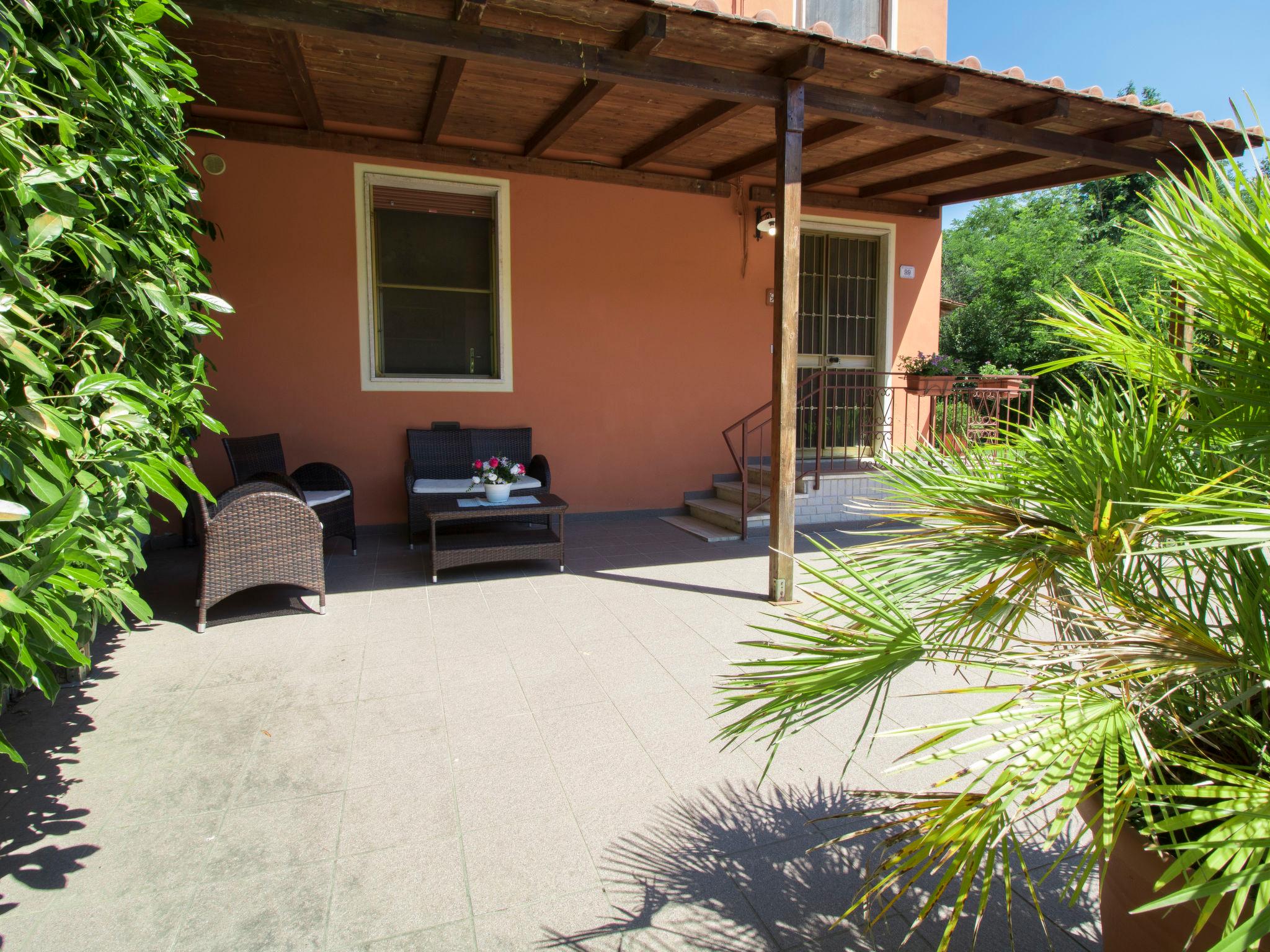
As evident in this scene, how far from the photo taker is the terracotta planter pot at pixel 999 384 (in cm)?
677

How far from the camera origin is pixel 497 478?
196 inches

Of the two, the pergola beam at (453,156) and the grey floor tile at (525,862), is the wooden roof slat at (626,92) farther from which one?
the grey floor tile at (525,862)

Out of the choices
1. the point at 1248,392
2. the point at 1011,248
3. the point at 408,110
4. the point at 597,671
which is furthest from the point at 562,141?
the point at 1011,248

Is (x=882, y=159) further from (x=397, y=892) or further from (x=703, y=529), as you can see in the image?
(x=397, y=892)

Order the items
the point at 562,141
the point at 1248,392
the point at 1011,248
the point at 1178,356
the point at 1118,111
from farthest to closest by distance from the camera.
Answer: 1. the point at 1011,248
2. the point at 562,141
3. the point at 1118,111
4. the point at 1178,356
5. the point at 1248,392

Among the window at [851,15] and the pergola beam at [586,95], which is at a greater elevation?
the window at [851,15]

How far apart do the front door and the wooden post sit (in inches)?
131

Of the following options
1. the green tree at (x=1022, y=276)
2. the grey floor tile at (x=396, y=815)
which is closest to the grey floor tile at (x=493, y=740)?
the grey floor tile at (x=396, y=815)

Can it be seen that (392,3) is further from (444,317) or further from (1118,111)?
(1118,111)

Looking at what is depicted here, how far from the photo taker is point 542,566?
16.7ft

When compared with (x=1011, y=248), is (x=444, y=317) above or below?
below

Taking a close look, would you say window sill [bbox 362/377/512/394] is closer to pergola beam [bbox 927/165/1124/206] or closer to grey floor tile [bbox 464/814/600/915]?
grey floor tile [bbox 464/814/600/915]

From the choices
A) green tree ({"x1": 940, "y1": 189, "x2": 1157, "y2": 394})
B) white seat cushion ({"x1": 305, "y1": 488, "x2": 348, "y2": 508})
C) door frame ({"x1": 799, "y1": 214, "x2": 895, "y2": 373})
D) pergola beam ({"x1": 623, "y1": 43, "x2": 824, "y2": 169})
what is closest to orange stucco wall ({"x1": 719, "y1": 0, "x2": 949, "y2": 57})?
door frame ({"x1": 799, "y1": 214, "x2": 895, "y2": 373})

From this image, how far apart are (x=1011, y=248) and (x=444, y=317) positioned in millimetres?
17779
